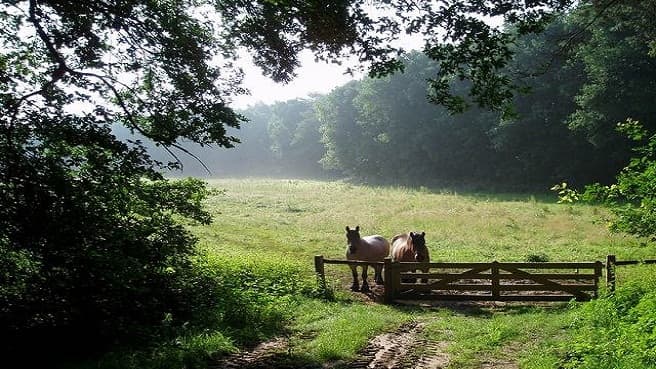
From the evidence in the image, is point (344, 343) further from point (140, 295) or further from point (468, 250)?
point (468, 250)

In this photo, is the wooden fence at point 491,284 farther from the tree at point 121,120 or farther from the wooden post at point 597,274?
the tree at point 121,120

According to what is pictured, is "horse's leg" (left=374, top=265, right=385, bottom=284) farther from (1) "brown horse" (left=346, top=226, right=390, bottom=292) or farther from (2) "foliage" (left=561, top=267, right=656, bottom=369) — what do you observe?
(2) "foliage" (left=561, top=267, right=656, bottom=369)

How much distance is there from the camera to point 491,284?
13859 mm

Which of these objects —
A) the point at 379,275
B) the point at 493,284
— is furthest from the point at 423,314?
the point at 379,275

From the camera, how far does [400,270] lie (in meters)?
14.3

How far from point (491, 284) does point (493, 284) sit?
0.71 feet

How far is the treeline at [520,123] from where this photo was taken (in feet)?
132

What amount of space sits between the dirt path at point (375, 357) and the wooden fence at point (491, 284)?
4051mm

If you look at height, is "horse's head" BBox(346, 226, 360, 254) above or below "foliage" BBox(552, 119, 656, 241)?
below

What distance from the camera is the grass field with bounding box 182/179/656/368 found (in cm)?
949

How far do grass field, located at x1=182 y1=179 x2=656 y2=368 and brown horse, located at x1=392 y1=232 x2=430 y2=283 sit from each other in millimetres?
1967

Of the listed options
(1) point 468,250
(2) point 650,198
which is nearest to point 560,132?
(1) point 468,250

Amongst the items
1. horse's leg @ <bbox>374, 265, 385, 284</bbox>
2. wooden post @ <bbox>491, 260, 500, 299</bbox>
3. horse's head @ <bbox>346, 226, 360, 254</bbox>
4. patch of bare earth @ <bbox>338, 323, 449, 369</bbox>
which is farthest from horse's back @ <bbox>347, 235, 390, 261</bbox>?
patch of bare earth @ <bbox>338, 323, 449, 369</bbox>

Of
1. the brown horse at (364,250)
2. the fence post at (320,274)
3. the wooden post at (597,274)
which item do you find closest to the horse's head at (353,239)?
the brown horse at (364,250)
